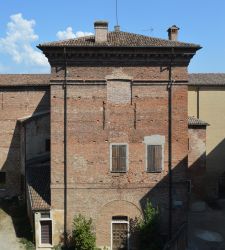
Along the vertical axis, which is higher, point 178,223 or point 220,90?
point 220,90

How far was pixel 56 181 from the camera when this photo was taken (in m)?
19.6

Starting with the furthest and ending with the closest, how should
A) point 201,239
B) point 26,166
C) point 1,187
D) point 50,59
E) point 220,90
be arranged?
point 220,90
point 1,187
point 26,166
point 201,239
point 50,59

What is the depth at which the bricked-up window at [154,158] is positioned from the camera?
19.7 m

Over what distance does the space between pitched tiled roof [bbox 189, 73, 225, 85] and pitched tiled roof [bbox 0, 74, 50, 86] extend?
11.7m

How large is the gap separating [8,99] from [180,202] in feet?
51.6

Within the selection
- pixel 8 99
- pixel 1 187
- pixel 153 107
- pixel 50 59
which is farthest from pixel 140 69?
pixel 1 187

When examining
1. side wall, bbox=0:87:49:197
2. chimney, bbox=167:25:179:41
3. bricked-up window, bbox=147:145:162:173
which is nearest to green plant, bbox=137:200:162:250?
bricked-up window, bbox=147:145:162:173

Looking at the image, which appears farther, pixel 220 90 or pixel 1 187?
pixel 220 90

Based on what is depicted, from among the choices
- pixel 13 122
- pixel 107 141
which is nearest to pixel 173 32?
pixel 107 141

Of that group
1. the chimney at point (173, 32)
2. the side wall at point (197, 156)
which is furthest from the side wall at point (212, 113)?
the chimney at point (173, 32)

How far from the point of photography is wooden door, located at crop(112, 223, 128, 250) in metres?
19.8

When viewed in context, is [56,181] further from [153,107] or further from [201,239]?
[201,239]

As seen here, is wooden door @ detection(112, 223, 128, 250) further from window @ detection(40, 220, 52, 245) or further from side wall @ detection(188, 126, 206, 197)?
side wall @ detection(188, 126, 206, 197)

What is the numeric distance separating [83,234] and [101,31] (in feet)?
33.4
